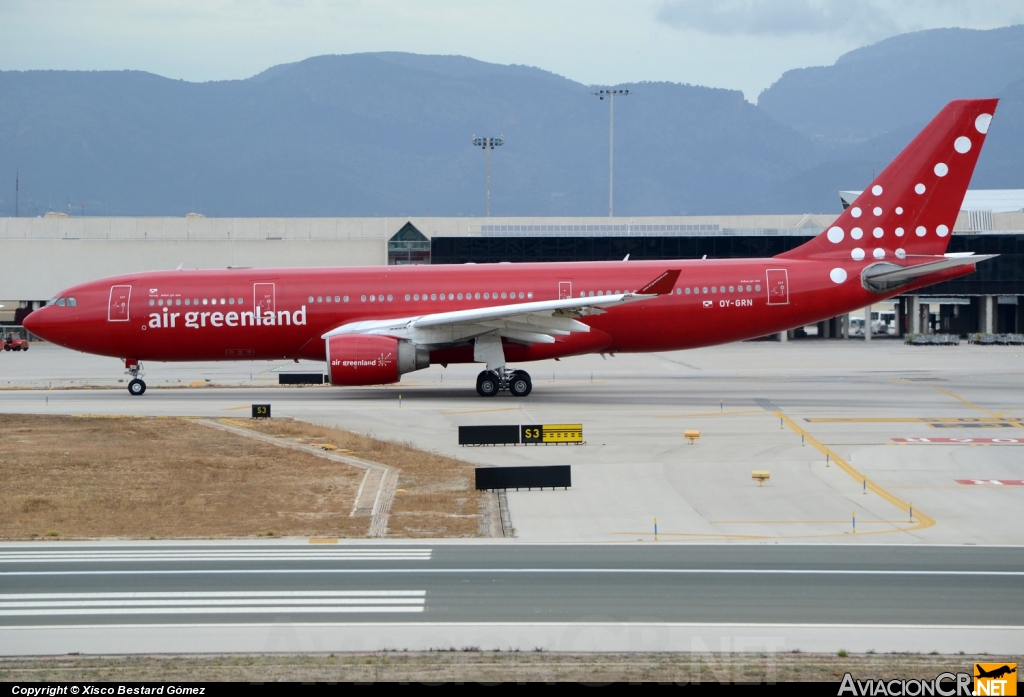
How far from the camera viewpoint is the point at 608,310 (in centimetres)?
3650

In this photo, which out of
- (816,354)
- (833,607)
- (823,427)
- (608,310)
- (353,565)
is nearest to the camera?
(833,607)

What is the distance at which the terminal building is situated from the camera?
72.0 metres

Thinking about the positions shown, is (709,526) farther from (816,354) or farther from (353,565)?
(816,354)

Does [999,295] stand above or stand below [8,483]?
above

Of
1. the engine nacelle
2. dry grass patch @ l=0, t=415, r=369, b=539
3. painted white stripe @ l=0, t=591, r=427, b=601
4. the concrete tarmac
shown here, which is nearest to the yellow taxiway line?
the concrete tarmac

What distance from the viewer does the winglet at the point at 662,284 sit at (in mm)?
32469

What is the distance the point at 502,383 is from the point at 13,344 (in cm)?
4775

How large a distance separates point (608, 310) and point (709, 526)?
19.5 m

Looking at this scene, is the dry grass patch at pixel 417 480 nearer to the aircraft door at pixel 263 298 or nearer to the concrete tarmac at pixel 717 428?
the concrete tarmac at pixel 717 428

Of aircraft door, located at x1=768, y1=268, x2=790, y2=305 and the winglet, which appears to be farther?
aircraft door, located at x1=768, y1=268, x2=790, y2=305

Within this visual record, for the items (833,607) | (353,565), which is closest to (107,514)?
(353,565)

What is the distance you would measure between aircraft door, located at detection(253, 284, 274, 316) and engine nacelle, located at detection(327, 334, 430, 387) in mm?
3538

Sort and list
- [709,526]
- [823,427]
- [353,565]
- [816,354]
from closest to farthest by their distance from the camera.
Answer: [353,565] → [709,526] → [823,427] → [816,354]

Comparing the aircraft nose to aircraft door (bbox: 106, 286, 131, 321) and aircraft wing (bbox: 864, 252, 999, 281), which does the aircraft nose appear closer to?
aircraft door (bbox: 106, 286, 131, 321)
